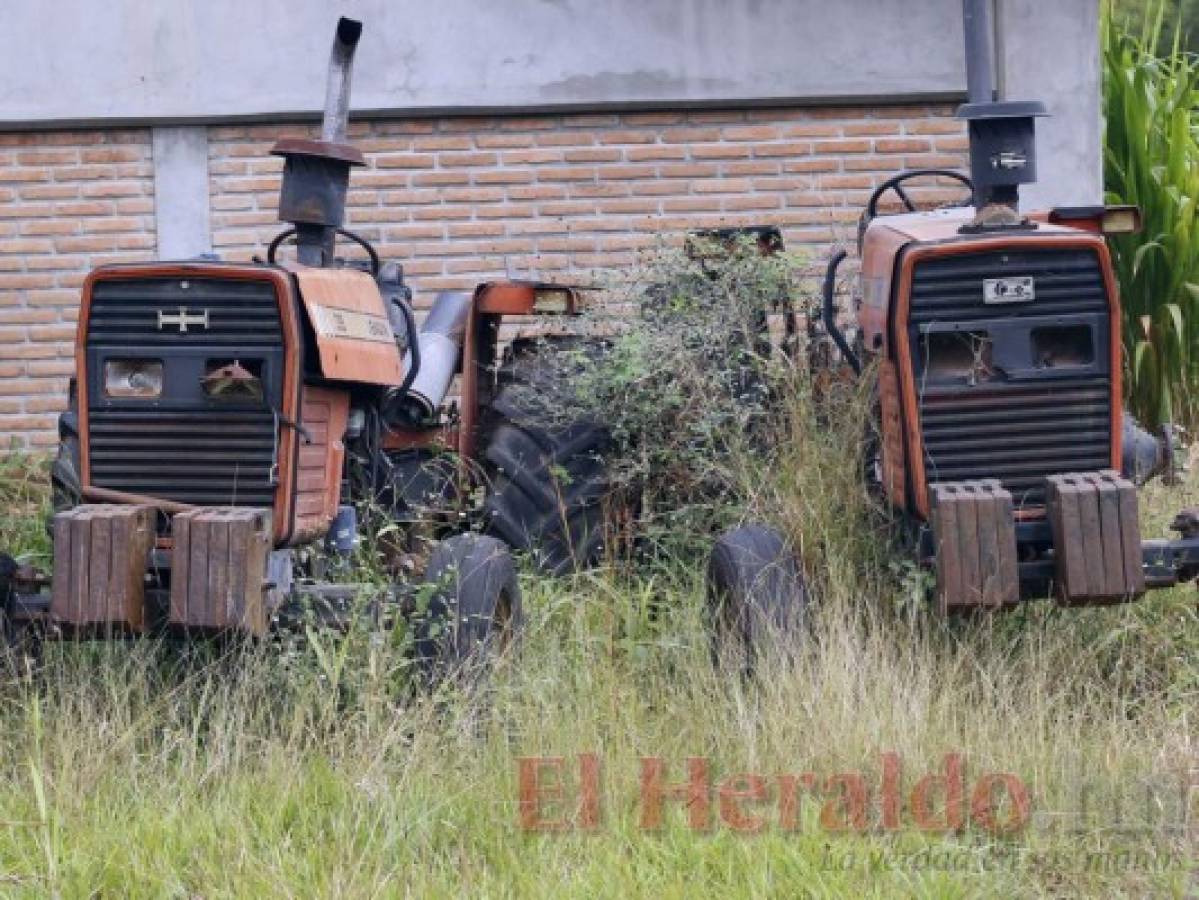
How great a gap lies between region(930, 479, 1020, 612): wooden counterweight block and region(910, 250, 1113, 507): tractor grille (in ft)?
0.96

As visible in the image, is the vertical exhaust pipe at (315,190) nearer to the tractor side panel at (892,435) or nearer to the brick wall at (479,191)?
the tractor side panel at (892,435)

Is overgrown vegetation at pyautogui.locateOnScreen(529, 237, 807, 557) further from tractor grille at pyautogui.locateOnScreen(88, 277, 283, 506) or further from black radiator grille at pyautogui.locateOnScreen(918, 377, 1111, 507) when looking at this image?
tractor grille at pyautogui.locateOnScreen(88, 277, 283, 506)

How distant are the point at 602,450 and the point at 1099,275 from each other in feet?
5.72

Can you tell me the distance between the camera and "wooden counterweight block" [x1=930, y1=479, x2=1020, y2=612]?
4.91m

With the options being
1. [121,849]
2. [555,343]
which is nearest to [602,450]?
[555,343]

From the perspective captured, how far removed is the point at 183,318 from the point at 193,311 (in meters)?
0.03

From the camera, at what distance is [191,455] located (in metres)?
5.15

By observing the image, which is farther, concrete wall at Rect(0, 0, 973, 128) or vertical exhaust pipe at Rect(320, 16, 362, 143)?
concrete wall at Rect(0, 0, 973, 128)

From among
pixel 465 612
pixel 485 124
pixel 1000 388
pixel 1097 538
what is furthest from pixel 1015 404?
pixel 485 124

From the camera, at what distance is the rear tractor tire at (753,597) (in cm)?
516

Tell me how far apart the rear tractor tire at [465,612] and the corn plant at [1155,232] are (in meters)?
4.86

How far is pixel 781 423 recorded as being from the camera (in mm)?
6059

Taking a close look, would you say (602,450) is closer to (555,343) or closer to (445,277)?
(555,343)

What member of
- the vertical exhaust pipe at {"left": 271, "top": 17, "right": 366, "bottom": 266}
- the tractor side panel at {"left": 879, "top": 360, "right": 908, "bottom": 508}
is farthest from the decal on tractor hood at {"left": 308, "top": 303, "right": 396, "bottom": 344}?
the tractor side panel at {"left": 879, "top": 360, "right": 908, "bottom": 508}
